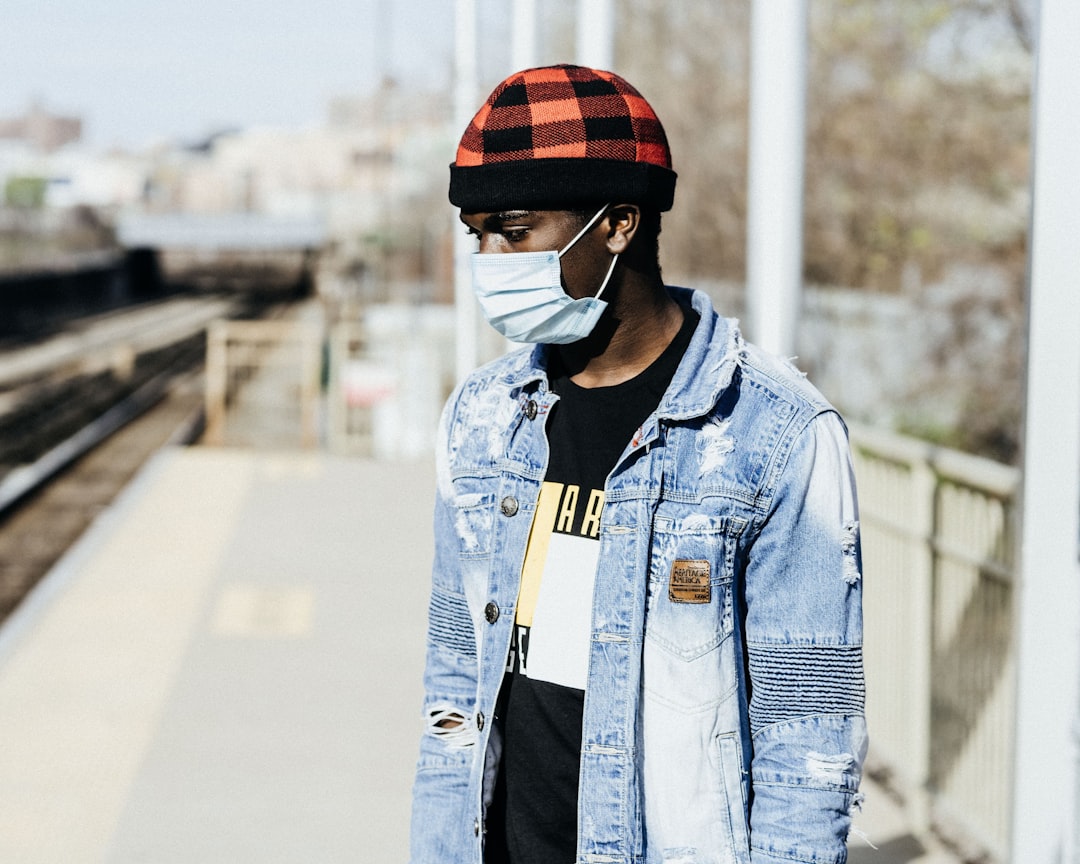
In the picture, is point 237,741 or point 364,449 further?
point 364,449

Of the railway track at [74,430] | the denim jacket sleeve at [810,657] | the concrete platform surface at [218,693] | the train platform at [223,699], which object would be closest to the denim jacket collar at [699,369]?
the denim jacket sleeve at [810,657]

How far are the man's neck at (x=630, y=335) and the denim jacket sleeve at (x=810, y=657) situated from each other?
0.95 feet

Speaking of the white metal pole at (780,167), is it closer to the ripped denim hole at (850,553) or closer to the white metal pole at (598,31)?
the ripped denim hole at (850,553)

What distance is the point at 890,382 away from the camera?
1504 cm

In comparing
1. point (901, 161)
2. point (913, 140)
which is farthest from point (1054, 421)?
point (901, 161)

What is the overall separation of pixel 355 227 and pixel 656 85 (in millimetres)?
50152

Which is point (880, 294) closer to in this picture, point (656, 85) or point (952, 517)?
point (656, 85)

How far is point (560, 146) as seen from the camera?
1919mm

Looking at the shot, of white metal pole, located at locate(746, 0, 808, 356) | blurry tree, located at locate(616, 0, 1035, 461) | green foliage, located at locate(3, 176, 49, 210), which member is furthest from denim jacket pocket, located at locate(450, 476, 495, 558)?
green foliage, located at locate(3, 176, 49, 210)

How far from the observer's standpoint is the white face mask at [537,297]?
6.60 feet

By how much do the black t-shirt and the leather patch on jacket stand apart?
0.39 ft

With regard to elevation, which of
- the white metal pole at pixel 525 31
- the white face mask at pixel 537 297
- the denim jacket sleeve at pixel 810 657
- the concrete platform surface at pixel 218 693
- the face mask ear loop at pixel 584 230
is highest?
the white metal pole at pixel 525 31

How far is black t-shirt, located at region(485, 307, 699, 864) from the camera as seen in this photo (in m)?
1.97

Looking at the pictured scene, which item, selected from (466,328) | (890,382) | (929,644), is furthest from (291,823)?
(890,382)
